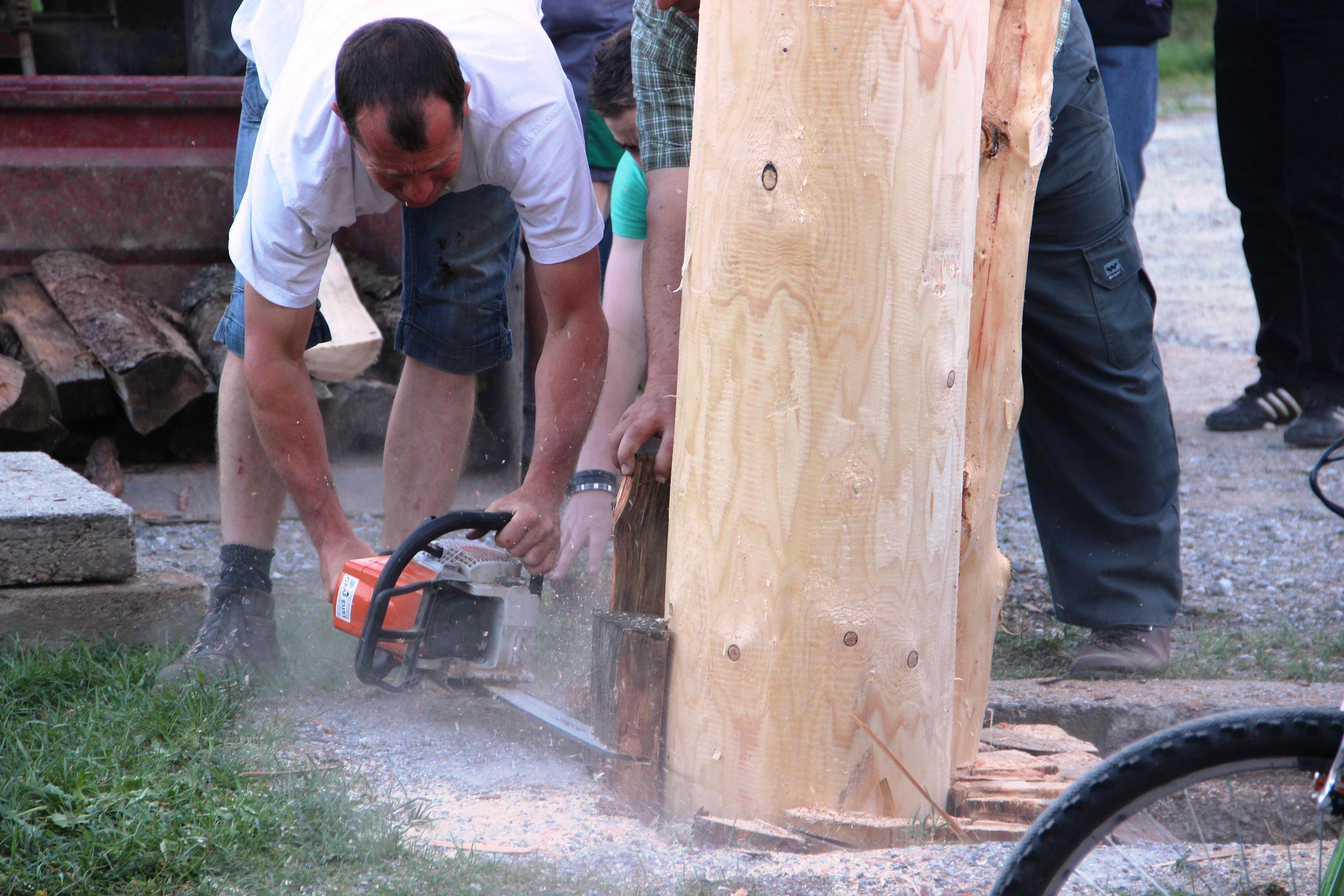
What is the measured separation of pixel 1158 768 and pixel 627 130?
105 inches

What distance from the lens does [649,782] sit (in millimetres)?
2350

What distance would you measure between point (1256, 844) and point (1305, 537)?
9.20 ft

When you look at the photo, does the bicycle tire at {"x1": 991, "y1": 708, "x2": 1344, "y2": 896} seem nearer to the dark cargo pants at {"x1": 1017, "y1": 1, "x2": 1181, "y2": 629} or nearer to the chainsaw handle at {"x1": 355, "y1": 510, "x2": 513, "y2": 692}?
the chainsaw handle at {"x1": 355, "y1": 510, "x2": 513, "y2": 692}

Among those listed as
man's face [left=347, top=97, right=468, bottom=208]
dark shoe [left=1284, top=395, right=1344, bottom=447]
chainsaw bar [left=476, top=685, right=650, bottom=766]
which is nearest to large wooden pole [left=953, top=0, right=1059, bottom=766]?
chainsaw bar [left=476, top=685, right=650, bottom=766]

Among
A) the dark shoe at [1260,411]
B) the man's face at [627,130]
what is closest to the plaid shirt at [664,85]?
the man's face at [627,130]

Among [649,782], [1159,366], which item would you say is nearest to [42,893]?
[649,782]

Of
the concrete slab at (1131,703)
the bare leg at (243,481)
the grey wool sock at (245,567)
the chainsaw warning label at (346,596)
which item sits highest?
the bare leg at (243,481)

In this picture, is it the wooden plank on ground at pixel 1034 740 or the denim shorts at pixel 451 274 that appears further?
the denim shorts at pixel 451 274

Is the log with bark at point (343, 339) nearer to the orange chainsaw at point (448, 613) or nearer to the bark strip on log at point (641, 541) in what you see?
the orange chainsaw at point (448, 613)

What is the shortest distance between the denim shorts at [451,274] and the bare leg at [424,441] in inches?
2.2

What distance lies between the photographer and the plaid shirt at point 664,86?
275cm

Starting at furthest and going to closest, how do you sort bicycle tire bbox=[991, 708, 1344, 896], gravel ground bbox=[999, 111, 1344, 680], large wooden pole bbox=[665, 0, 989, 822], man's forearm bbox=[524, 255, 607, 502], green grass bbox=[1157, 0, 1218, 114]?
green grass bbox=[1157, 0, 1218, 114] < gravel ground bbox=[999, 111, 1344, 680] < man's forearm bbox=[524, 255, 607, 502] < large wooden pole bbox=[665, 0, 989, 822] < bicycle tire bbox=[991, 708, 1344, 896]

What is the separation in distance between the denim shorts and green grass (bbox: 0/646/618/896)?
929 millimetres

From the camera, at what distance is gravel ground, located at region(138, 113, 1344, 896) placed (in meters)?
2.08
